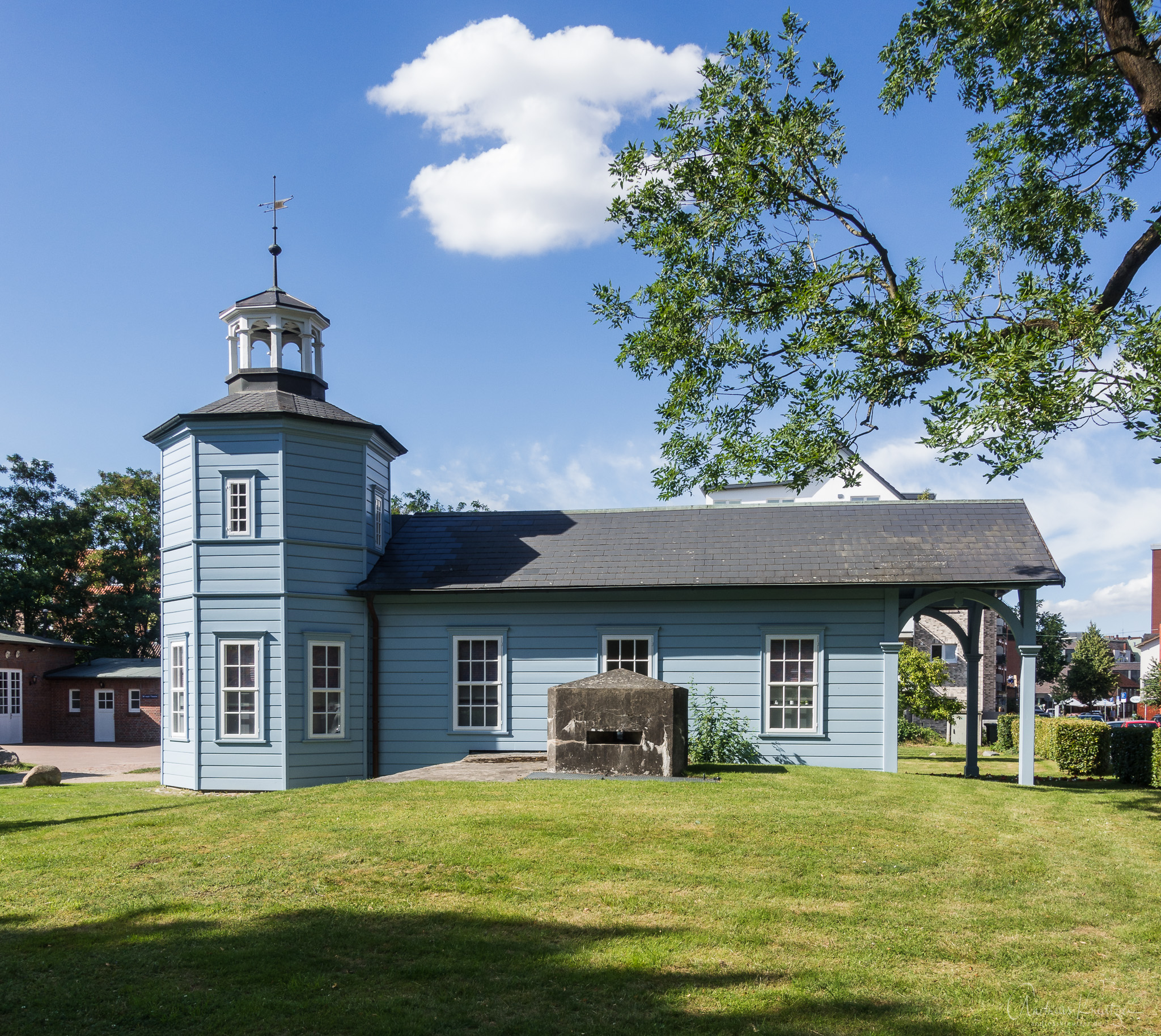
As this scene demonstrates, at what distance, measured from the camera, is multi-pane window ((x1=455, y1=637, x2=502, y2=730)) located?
16.7 m

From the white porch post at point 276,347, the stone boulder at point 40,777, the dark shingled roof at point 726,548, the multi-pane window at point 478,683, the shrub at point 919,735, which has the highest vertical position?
the white porch post at point 276,347

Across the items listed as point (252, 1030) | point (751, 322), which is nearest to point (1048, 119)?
point (751, 322)

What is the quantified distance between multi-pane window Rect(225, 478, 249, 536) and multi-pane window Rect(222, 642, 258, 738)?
1.95 metres

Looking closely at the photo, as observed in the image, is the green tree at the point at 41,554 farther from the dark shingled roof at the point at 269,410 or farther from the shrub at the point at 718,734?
the shrub at the point at 718,734

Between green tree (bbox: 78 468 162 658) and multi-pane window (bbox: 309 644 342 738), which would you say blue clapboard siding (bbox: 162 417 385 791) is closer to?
multi-pane window (bbox: 309 644 342 738)

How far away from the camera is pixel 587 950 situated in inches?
221

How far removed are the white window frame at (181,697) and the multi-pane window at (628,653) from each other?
23.9 ft

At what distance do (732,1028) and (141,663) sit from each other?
3366 cm

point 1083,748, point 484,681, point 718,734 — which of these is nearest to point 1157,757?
point 1083,748

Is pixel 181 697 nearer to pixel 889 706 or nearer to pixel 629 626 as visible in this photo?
pixel 629 626

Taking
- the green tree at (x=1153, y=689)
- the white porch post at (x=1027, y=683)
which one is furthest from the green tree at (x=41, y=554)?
the green tree at (x=1153, y=689)

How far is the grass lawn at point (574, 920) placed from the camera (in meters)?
4.77

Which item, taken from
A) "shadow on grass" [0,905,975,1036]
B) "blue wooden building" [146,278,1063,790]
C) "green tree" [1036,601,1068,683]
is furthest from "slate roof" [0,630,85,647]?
"green tree" [1036,601,1068,683]

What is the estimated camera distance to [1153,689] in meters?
50.5
